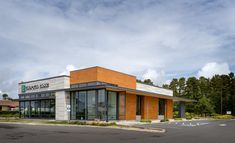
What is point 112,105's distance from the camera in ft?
121

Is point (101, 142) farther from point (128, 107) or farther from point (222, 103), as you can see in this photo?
point (222, 103)

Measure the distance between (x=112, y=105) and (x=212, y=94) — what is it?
51.7m

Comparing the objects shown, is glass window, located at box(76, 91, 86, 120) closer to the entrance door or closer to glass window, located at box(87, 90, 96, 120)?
glass window, located at box(87, 90, 96, 120)

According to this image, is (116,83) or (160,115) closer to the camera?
(116,83)

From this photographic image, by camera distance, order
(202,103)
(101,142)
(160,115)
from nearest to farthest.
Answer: (101,142) < (160,115) < (202,103)

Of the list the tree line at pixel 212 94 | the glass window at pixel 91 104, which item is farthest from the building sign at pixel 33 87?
the tree line at pixel 212 94

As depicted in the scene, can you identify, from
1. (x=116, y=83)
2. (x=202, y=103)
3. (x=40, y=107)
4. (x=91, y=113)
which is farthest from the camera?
(x=202, y=103)

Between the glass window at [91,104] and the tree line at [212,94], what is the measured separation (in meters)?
38.4

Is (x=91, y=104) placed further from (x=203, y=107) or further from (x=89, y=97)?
(x=203, y=107)

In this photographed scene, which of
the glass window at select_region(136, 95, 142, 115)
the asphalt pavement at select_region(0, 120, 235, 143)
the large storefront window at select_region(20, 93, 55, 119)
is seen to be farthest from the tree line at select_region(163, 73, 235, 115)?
the asphalt pavement at select_region(0, 120, 235, 143)

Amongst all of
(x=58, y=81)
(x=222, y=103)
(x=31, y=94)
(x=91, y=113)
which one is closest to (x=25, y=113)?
(x=31, y=94)

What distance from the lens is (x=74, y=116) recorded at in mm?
38250

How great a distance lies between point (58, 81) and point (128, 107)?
9.64 m

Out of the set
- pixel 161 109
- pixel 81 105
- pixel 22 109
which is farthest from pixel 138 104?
pixel 22 109
